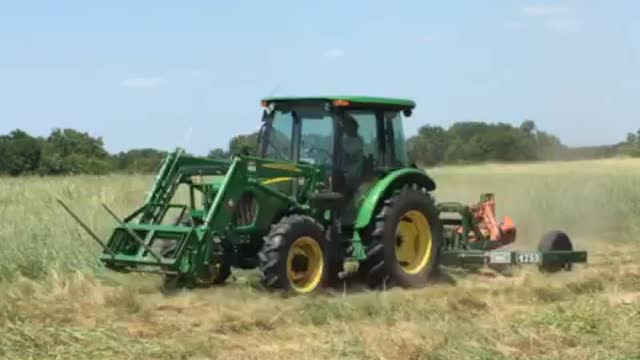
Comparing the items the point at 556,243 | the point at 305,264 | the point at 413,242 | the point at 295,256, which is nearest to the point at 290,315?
the point at 295,256

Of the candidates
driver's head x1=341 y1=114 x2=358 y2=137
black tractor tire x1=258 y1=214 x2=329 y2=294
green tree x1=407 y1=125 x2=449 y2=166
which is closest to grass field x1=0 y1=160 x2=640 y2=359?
black tractor tire x1=258 y1=214 x2=329 y2=294

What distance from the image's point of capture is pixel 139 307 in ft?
26.3

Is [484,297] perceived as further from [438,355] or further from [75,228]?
[75,228]

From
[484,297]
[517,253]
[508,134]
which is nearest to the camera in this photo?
[484,297]

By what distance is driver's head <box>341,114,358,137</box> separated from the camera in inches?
397

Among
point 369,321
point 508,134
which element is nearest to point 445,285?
point 369,321

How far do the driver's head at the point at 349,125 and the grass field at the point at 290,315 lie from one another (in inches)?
66.6

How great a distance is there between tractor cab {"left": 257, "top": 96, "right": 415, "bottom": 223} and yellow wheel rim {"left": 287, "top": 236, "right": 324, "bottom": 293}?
856mm

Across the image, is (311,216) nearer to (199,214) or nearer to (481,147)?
(199,214)

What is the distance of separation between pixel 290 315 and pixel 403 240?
3026mm

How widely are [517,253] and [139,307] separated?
4.63 metres

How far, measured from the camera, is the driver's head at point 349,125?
33.1 ft

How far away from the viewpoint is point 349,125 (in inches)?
400

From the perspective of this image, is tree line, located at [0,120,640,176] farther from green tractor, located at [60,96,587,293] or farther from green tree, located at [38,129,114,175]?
green tree, located at [38,129,114,175]
